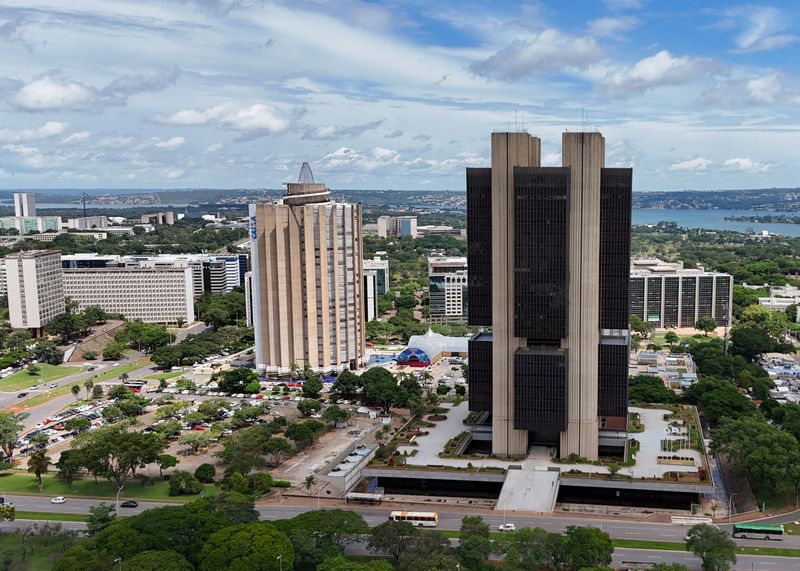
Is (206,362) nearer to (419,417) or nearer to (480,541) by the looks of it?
(419,417)

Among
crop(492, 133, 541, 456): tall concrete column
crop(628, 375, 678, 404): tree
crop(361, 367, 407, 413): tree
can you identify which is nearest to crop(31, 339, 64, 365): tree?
crop(361, 367, 407, 413): tree

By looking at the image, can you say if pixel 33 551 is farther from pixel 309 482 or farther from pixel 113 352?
pixel 113 352

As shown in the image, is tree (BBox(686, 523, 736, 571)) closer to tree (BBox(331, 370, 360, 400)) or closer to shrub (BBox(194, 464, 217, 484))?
shrub (BBox(194, 464, 217, 484))

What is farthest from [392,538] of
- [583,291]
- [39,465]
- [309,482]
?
[39,465]

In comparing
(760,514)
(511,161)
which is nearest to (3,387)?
(511,161)

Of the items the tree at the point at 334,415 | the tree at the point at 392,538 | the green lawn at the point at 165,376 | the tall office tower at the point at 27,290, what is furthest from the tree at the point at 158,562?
the tall office tower at the point at 27,290

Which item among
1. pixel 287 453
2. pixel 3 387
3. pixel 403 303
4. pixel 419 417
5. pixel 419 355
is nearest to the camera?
pixel 287 453
